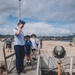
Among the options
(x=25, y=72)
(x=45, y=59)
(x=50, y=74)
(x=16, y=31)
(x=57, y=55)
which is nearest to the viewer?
(x=57, y=55)

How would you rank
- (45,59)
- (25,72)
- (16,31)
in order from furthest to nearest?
(45,59), (25,72), (16,31)

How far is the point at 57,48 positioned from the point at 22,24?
1.83 meters

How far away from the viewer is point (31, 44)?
12.9m

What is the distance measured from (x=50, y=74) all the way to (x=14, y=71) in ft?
9.36

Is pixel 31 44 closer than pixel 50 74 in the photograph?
No

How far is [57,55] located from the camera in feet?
24.2

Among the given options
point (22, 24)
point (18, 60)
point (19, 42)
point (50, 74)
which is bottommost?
point (50, 74)

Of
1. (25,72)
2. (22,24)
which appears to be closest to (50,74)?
(25,72)

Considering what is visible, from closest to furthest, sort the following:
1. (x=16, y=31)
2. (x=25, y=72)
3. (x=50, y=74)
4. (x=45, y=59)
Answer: (x=16, y=31), (x=25, y=72), (x=50, y=74), (x=45, y=59)

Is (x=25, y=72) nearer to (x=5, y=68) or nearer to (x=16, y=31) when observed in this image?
(x=5, y=68)

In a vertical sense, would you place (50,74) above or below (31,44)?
below

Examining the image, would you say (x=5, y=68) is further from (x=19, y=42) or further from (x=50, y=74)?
(x=50, y=74)

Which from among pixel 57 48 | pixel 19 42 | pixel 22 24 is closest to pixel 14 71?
pixel 19 42

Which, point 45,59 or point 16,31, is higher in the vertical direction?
point 16,31
